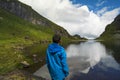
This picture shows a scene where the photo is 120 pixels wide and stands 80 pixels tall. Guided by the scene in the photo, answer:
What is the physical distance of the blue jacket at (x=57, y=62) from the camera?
1134 cm

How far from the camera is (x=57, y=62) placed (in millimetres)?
11688

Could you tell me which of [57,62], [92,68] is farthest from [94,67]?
[57,62]

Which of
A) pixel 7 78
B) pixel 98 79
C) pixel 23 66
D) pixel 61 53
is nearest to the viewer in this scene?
pixel 61 53

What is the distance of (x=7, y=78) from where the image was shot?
2688cm

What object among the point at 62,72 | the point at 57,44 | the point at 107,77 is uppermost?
the point at 57,44

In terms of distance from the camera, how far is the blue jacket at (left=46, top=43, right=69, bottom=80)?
11344 mm

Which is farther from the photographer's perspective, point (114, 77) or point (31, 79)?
point (114, 77)

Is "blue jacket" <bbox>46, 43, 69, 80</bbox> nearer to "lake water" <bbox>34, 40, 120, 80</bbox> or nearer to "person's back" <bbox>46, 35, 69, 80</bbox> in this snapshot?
"person's back" <bbox>46, 35, 69, 80</bbox>

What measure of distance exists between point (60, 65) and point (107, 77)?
1079 inches

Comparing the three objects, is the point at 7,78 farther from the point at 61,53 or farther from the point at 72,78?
the point at 61,53

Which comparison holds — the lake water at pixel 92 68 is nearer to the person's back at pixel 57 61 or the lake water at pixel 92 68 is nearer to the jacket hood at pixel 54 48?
the person's back at pixel 57 61

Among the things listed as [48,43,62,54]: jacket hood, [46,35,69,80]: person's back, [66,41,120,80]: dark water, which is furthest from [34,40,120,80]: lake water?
[48,43,62,54]: jacket hood

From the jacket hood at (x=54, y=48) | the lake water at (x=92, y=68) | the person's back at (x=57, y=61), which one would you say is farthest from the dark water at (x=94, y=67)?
the jacket hood at (x=54, y=48)

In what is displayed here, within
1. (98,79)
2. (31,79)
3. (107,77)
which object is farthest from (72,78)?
(31,79)
